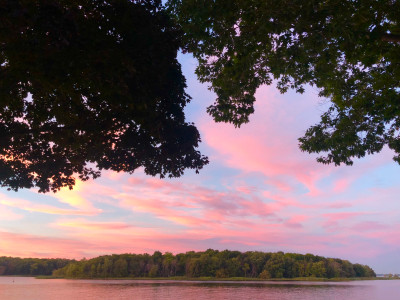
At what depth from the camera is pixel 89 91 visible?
32.6 ft

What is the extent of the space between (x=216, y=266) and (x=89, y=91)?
12398cm

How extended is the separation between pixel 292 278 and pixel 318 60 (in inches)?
4878

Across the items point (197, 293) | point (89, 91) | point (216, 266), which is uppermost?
point (89, 91)

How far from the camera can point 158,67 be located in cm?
877

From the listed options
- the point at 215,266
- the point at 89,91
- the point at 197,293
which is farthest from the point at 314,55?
the point at 215,266

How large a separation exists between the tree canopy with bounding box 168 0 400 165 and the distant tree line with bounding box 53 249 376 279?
11378cm

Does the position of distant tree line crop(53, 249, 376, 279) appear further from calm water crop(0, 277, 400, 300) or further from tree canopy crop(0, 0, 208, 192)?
tree canopy crop(0, 0, 208, 192)

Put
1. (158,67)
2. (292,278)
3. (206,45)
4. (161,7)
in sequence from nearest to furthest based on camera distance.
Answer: (158,67), (161,7), (206,45), (292,278)

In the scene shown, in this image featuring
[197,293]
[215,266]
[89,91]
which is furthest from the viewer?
[215,266]

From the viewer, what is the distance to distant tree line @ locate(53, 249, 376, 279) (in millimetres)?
122688

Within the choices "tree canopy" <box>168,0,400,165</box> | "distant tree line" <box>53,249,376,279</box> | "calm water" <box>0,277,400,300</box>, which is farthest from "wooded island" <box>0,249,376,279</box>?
"tree canopy" <box>168,0,400,165</box>

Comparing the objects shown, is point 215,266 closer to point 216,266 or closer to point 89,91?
point 216,266

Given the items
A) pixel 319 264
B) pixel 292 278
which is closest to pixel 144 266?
pixel 292 278

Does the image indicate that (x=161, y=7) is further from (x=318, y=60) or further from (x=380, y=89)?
(x=380, y=89)
